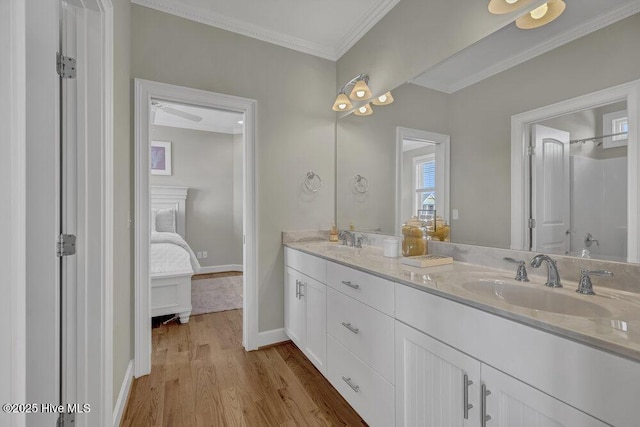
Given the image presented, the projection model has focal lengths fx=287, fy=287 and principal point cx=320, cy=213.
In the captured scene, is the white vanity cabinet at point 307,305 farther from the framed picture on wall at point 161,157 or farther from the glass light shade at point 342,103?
the framed picture on wall at point 161,157

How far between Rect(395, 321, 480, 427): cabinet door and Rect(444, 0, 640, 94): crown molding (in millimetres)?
1352

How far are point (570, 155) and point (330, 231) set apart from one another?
1.83 meters

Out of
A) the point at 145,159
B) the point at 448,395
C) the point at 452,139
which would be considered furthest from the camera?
the point at 145,159

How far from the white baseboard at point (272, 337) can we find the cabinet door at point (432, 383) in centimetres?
146

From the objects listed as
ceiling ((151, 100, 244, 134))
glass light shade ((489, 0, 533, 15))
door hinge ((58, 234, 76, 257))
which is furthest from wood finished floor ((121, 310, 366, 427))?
ceiling ((151, 100, 244, 134))

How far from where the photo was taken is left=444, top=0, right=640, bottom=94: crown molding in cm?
106

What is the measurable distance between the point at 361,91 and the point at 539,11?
1258 millimetres

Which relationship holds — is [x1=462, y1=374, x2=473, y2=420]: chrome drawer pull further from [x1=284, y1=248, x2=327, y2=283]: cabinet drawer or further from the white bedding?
the white bedding

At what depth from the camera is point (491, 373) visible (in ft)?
2.92

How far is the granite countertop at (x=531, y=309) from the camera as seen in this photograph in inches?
26.3

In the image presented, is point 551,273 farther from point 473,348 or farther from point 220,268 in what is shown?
point 220,268

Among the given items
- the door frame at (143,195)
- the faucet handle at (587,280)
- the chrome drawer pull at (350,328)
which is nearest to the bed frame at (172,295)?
the door frame at (143,195)

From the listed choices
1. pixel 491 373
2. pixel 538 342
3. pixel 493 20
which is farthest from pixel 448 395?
pixel 493 20

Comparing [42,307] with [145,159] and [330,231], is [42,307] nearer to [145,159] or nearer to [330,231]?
[145,159]
